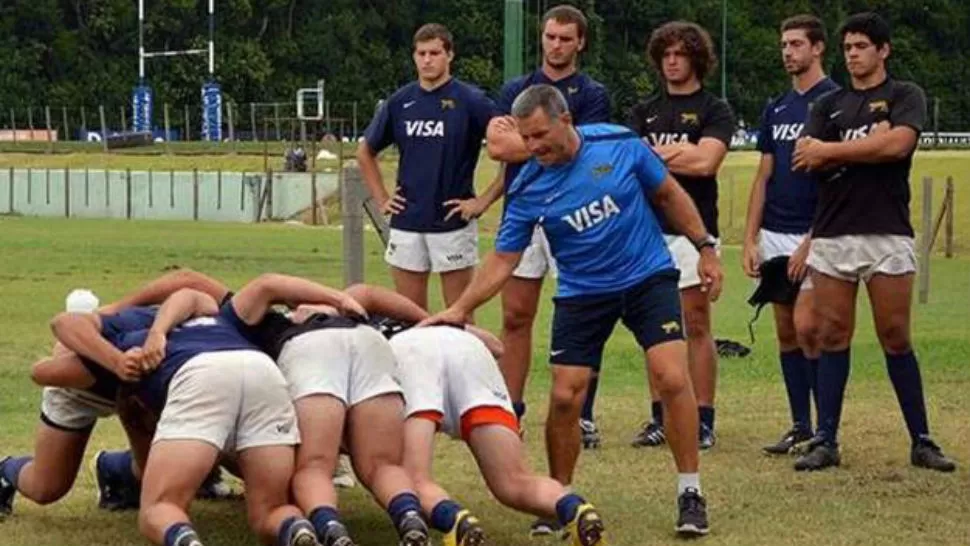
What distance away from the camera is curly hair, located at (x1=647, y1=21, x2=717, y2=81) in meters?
11.0

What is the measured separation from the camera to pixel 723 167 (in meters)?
57.5

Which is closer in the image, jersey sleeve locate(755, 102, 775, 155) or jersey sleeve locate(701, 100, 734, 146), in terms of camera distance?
jersey sleeve locate(701, 100, 734, 146)

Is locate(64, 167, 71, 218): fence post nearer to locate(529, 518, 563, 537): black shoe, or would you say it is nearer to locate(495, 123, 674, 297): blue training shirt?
locate(495, 123, 674, 297): blue training shirt

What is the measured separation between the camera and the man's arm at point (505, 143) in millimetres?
10695

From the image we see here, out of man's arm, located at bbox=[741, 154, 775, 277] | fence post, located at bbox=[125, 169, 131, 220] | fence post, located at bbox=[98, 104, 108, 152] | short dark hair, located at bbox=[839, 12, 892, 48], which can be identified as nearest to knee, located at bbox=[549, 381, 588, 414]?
short dark hair, located at bbox=[839, 12, 892, 48]

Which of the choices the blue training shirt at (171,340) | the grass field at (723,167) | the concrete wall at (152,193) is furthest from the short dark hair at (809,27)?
the concrete wall at (152,193)

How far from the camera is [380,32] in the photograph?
A: 102188 millimetres

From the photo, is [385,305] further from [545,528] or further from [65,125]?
[65,125]

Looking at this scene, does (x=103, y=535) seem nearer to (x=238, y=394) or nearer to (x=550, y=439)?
(x=238, y=394)

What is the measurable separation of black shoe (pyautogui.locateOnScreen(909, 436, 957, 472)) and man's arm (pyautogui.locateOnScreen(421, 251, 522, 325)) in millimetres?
2626

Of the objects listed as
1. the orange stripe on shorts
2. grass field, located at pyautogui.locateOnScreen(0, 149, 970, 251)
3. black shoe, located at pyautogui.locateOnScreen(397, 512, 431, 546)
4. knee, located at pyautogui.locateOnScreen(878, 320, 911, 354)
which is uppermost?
knee, located at pyautogui.locateOnScreen(878, 320, 911, 354)

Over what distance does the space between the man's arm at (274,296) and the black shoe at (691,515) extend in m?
1.67

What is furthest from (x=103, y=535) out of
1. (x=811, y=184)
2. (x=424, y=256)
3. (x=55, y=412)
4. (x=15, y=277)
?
(x=15, y=277)

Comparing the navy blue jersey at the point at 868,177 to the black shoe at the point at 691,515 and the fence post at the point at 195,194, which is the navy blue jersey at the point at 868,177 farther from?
the fence post at the point at 195,194
